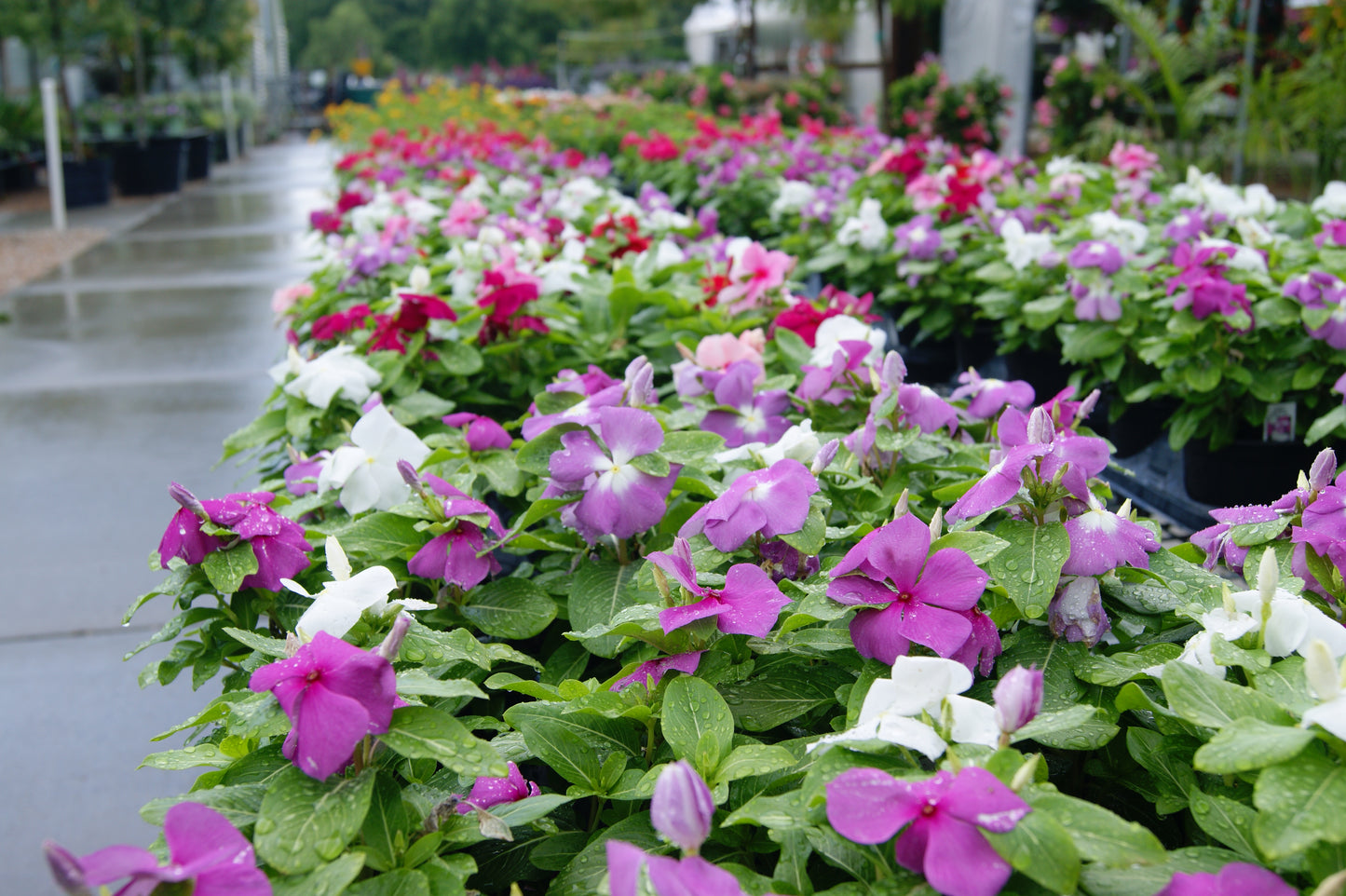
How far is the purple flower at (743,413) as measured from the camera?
5.08 ft

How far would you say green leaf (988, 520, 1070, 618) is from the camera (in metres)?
0.92

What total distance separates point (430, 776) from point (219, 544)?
39 centimetres

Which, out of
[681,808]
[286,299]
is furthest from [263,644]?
[286,299]

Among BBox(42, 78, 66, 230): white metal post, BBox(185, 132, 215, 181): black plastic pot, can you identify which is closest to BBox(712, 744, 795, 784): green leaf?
BBox(42, 78, 66, 230): white metal post

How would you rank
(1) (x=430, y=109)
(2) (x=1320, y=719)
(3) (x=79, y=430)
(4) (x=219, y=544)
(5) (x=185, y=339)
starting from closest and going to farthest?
(2) (x=1320, y=719) → (4) (x=219, y=544) → (3) (x=79, y=430) → (5) (x=185, y=339) → (1) (x=430, y=109)

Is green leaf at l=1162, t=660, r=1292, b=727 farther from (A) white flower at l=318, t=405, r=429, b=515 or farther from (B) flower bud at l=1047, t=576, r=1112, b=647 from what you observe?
(A) white flower at l=318, t=405, r=429, b=515

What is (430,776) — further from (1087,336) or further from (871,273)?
(871,273)

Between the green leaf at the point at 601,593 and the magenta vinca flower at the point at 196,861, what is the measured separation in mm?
551

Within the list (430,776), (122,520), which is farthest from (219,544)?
(122,520)

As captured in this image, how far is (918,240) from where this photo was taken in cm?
337

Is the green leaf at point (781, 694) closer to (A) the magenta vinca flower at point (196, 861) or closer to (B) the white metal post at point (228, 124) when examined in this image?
(A) the magenta vinca flower at point (196, 861)

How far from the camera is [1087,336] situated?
2727mm

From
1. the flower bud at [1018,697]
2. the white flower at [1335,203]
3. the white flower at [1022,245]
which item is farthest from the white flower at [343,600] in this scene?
the white flower at [1335,203]

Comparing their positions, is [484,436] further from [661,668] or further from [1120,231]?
[1120,231]
